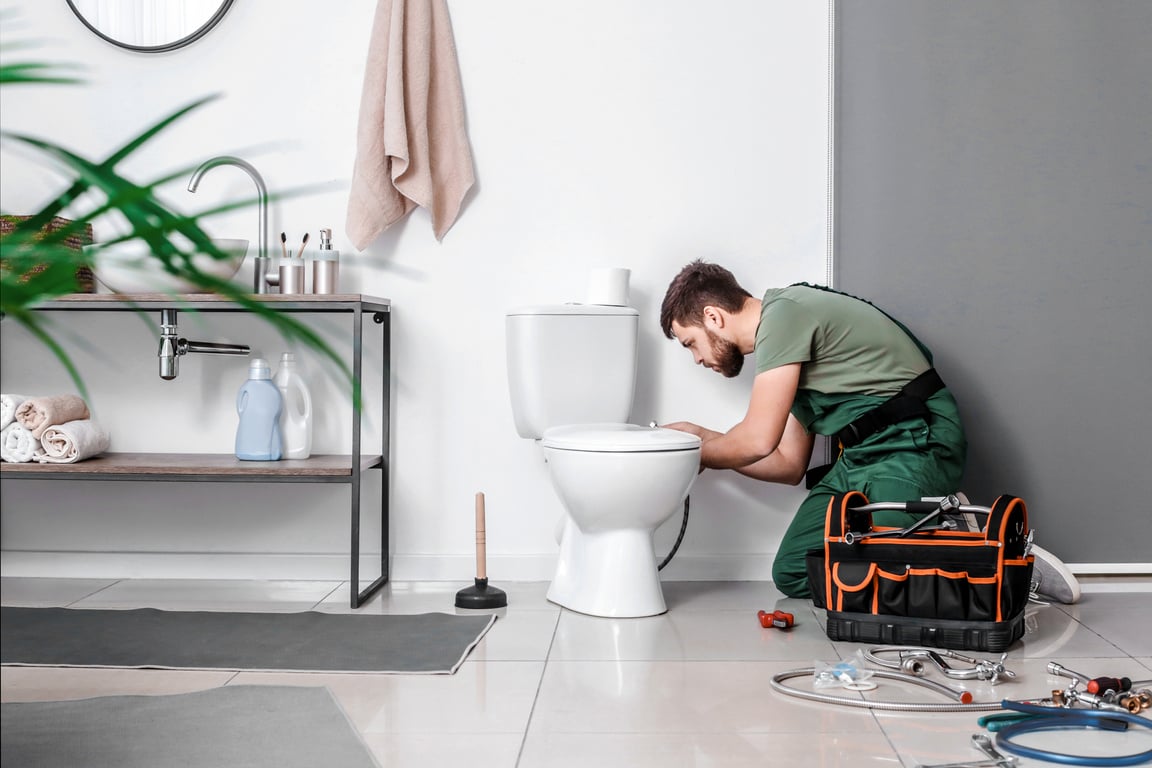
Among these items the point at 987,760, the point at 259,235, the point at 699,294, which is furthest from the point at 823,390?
the point at 259,235

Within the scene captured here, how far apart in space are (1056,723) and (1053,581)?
39.3 inches

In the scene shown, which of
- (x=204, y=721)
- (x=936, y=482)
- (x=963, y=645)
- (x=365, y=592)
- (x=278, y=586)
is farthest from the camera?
(x=278, y=586)

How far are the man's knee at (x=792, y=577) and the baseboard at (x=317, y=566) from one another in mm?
204

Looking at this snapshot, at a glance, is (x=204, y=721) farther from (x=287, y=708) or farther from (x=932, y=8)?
(x=932, y=8)

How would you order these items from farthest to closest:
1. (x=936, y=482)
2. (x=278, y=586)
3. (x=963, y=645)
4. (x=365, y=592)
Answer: (x=278, y=586) < (x=365, y=592) < (x=936, y=482) < (x=963, y=645)

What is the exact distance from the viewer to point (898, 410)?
247 cm

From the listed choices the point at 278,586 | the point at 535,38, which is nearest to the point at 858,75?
the point at 535,38

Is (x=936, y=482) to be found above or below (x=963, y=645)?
above

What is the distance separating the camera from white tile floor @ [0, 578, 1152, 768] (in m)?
1.53

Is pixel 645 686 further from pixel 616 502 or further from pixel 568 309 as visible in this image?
pixel 568 309

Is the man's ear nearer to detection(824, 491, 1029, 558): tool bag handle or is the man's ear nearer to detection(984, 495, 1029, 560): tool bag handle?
detection(824, 491, 1029, 558): tool bag handle

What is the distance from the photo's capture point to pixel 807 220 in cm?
282

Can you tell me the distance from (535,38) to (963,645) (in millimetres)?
1886

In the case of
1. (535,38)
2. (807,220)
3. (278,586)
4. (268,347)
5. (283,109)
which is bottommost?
(278,586)
